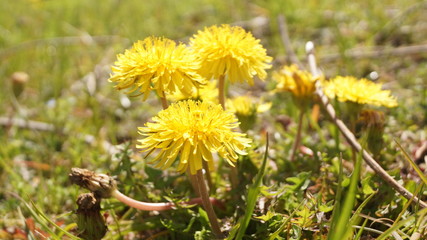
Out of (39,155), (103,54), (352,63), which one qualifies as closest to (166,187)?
(39,155)

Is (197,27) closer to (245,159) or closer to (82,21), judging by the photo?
(82,21)

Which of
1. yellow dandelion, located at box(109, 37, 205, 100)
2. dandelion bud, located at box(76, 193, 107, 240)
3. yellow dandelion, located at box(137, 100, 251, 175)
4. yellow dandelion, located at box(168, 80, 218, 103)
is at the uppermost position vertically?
yellow dandelion, located at box(109, 37, 205, 100)

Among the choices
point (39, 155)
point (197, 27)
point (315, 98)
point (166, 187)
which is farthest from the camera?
point (197, 27)

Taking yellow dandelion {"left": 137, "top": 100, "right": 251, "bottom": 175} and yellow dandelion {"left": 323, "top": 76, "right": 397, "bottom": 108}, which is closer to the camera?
yellow dandelion {"left": 137, "top": 100, "right": 251, "bottom": 175}

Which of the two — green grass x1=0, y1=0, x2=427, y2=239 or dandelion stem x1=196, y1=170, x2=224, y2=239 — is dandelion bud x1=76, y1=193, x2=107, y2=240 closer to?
green grass x1=0, y1=0, x2=427, y2=239

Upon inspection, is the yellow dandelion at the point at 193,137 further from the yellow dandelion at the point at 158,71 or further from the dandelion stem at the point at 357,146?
the dandelion stem at the point at 357,146

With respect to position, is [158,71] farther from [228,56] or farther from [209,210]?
[209,210]

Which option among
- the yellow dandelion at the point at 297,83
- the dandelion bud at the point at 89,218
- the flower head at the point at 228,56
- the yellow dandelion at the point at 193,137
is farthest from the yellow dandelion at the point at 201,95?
the dandelion bud at the point at 89,218

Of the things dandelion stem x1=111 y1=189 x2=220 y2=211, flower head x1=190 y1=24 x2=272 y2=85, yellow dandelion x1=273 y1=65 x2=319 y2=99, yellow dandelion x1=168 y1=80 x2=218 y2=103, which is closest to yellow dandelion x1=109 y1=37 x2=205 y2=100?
flower head x1=190 y1=24 x2=272 y2=85
